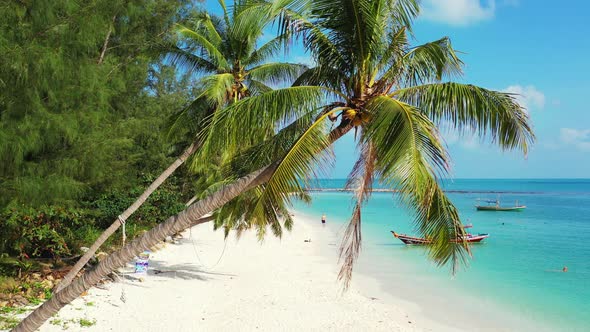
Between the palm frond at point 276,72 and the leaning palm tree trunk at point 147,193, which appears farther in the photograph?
the palm frond at point 276,72

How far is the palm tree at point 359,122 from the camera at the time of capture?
388 centimetres

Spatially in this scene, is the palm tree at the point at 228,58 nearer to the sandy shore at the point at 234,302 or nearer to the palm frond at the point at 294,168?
the sandy shore at the point at 234,302

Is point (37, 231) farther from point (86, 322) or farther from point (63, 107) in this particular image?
point (63, 107)

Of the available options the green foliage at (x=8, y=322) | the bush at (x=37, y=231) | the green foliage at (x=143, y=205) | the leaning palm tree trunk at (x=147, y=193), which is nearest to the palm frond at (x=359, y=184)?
the leaning palm tree trunk at (x=147, y=193)

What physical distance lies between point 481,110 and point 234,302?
780 cm

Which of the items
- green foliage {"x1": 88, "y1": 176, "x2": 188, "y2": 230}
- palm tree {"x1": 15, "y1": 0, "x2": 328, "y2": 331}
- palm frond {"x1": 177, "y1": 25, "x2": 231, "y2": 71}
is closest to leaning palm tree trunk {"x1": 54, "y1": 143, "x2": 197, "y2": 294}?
palm tree {"x1": 15, "y1": 0, "x2": 328, "y2": 331}

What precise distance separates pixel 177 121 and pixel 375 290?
866 cm

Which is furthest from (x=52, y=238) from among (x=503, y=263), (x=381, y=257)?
(x=503, y=263)

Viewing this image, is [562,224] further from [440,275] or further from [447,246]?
[447,246]

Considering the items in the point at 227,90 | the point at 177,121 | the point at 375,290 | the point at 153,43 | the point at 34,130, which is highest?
the point at 153,43

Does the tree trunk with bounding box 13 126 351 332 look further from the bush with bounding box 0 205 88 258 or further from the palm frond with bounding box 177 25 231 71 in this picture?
the palm frond with bounding box 177 25 231 71

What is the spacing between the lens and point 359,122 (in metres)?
4.30

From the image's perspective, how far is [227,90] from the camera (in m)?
8.31

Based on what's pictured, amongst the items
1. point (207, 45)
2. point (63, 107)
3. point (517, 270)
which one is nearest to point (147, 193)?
point (63, 107)
